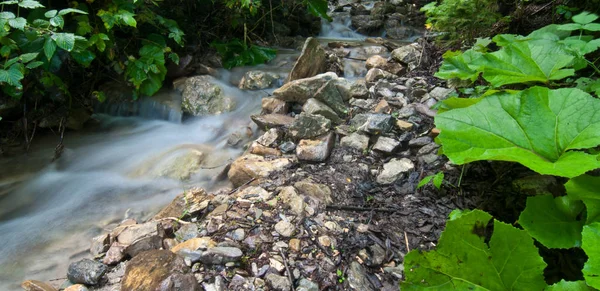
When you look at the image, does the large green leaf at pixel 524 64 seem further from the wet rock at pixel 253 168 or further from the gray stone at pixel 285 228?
the wet rock at pixel 253 168

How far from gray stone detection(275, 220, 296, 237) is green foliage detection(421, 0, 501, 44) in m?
2.66

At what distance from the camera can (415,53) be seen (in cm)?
385

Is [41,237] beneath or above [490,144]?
beneath

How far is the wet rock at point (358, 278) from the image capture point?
1459 mm

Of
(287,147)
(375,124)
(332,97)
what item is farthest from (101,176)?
(375,124)

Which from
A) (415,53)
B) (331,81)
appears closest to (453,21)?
(415,53)

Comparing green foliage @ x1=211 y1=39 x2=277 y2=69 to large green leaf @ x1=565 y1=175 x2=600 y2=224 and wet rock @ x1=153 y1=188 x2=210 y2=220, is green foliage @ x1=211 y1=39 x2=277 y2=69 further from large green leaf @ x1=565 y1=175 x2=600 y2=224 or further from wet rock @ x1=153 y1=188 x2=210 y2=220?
large green leaf @ x1=565 y1=175 x2=600 y2=224

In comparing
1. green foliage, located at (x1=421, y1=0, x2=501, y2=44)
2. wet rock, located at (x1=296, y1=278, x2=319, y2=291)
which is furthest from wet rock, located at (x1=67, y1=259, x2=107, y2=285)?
green foliage, located at (x1=421, y1=0, x2=501, y2=44)

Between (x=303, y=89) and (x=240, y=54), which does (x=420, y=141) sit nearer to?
(x=303, y=89)

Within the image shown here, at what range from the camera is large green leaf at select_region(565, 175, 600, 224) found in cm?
111

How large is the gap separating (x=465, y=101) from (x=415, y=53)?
2334 mm

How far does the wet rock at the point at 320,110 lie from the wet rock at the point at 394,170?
756 millimetres

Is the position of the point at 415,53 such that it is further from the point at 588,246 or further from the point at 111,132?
the point at 111,132

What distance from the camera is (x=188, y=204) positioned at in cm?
238
